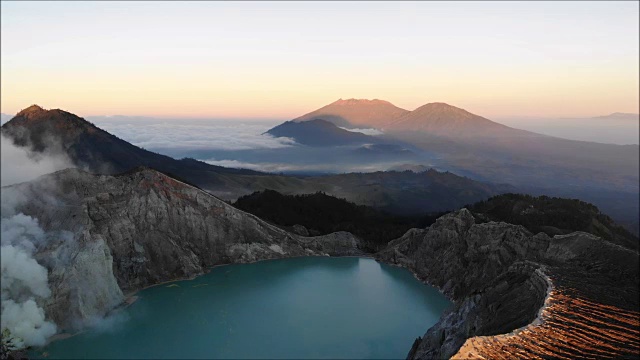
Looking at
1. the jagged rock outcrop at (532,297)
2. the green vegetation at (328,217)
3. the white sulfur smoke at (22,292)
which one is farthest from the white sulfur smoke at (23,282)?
the green vegetation at (328,217)

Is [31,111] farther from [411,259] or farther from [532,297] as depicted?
[532,297]

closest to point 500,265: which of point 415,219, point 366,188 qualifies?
point 415,219

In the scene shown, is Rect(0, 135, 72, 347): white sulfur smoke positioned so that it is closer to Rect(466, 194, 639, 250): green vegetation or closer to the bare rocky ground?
the bare rocky ground

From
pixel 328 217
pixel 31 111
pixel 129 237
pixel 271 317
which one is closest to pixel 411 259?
pixel 328 217

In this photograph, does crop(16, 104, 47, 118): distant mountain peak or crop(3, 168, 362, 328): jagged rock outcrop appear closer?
crop(3, 168, 362, 328): jagged rock outcrop

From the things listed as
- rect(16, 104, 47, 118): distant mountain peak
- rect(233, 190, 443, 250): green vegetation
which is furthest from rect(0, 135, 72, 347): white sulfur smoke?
rect(16, 104, 47, 118): distant mountain peak

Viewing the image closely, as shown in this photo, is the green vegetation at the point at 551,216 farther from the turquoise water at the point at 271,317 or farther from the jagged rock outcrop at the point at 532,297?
the turquoise water at the point at 271,317
